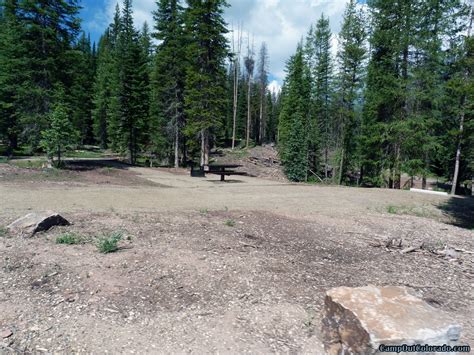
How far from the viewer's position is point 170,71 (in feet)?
75.2

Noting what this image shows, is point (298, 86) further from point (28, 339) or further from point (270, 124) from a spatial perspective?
point (270, 124)

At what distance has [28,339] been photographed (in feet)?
9.84

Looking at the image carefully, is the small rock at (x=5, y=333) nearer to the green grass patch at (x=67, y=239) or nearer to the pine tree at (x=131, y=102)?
the green grass patch at (x=67, y=239)

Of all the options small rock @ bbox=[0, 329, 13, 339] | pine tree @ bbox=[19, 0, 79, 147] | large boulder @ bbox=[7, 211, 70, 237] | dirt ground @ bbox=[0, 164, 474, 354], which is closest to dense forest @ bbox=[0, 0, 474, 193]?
pine tree @ bbox=[19, 0, 79, 147]

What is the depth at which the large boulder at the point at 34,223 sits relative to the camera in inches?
228

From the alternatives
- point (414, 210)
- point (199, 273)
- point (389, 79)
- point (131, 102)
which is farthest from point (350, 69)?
point (199, 273)

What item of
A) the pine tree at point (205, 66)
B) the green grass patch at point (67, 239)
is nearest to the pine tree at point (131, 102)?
the pine tree at point (205, 66)

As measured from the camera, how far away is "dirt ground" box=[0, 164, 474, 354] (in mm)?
3219

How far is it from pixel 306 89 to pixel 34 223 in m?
28.5

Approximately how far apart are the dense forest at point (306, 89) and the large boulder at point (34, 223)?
11368mm

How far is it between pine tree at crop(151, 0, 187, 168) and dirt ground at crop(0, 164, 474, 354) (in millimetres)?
14562

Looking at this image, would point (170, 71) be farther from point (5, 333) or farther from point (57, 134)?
point (5, 333)

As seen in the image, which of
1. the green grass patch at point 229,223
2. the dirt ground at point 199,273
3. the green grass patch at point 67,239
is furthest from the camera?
the green grass patch at point 229,223

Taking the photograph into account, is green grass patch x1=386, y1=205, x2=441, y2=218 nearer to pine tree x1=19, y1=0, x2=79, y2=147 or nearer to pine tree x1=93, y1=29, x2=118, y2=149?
pine tree x1=19, y1=0, x2=79, y2=147
